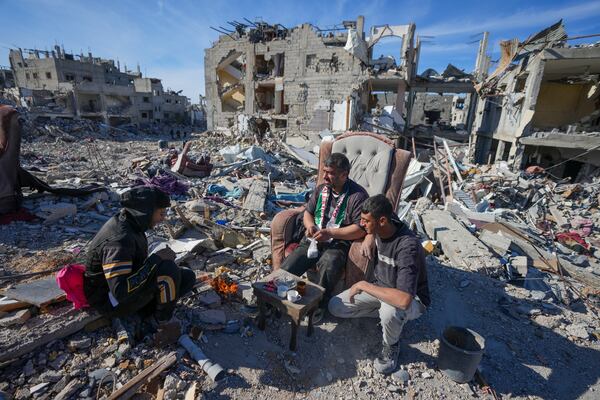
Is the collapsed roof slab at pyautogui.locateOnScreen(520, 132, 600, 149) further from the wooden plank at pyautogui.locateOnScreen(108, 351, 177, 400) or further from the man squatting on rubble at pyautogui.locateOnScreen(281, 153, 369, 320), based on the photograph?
the wooden plank at pyautogui.locateOnScreen(108, 351, 177, 400)

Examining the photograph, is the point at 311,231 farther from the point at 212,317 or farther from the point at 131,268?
the point at 131,268

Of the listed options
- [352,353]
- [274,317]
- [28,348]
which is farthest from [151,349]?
[352,353]

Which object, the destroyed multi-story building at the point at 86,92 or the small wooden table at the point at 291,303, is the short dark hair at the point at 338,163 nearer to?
the small wooden table at the point at 291,303

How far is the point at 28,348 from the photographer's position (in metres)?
2.52

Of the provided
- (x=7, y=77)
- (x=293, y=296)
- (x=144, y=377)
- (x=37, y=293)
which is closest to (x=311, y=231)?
(x=293, y=296)

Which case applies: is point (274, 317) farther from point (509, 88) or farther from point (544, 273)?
point (509, 88)

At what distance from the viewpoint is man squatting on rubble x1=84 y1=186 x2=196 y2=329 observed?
240 cm

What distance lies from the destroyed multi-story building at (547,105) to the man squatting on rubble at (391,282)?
11383mm

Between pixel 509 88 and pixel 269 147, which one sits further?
pixel 269 147

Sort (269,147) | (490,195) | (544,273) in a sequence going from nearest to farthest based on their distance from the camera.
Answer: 1. (544,273)
2. (490,195)
3. (269,147)

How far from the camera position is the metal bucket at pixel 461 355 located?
2625mm

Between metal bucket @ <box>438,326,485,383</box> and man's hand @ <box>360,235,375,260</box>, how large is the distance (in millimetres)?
1049

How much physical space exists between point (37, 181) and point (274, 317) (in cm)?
620

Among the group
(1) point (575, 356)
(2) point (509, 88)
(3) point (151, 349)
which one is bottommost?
(1) point (575, 356)
